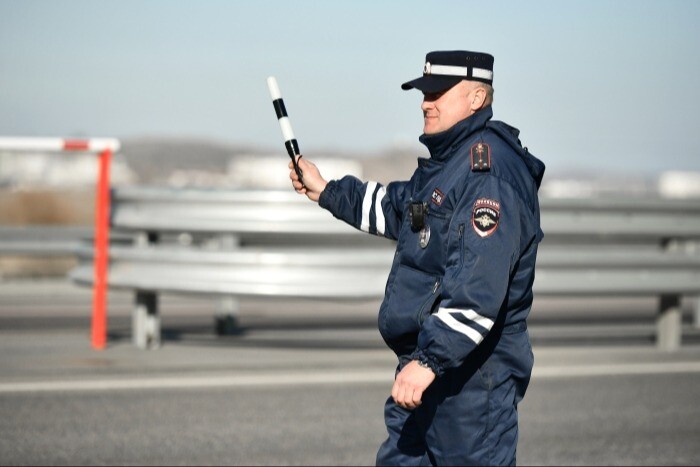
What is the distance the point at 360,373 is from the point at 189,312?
14.3 feet

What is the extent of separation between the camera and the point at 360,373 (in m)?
7.62

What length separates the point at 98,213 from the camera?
8.18 meters

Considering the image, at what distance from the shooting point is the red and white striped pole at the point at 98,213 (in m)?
8.09

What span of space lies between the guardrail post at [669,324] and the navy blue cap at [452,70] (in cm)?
528

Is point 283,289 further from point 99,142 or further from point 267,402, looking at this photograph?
point 99,142

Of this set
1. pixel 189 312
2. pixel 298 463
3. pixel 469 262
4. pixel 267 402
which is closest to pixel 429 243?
pixel 469 262

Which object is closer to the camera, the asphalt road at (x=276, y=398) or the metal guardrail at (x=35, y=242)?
the asphalt road at (x=276, y=398)

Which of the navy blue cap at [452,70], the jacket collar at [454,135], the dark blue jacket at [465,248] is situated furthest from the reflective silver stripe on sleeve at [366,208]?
the navy blue cap at [452,70]

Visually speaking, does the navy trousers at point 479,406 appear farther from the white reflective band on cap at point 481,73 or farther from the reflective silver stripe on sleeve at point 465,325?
the white reflective band on cap at point 481,73

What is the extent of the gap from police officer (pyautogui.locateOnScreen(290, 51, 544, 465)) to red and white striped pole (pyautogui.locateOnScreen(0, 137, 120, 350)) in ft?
14.9

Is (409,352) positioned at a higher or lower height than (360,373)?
higher

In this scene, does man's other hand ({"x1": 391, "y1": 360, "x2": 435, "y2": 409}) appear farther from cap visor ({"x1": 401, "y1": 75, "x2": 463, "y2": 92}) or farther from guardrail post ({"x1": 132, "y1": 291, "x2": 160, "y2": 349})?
guardrail post ({"x1": 132, "y1": 291, "x2": 160, "y2": 349})

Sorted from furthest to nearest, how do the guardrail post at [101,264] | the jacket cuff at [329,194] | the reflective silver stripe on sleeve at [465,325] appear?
1. the guardrail post at [101,264]
2. the jacket cuff at [329,194]
3. the reflective silver stripe on sleeve at [465,325]

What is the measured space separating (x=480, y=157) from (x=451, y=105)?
235 millimetres
